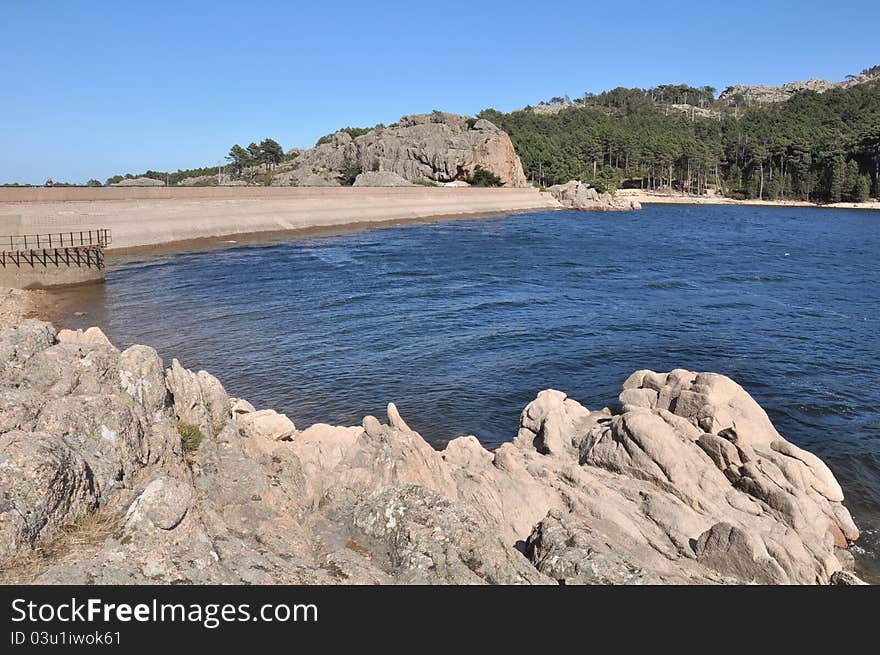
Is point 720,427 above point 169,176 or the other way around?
the other way around

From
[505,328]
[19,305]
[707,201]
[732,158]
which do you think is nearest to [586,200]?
[707,201]

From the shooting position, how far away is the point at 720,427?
54.3 feet

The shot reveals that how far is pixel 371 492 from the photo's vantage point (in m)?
9.74

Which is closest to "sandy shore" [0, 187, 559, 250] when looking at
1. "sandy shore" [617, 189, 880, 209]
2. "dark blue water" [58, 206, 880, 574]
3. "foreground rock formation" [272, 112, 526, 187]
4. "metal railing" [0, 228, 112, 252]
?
"metal railing" [0, 228, 112, 252]

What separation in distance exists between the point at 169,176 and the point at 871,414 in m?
152

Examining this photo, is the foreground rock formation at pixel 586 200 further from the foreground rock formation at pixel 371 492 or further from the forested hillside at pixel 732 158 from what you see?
the foreground rock formation at pixel 371 492

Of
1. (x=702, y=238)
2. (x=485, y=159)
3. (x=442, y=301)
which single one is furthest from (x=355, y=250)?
(x=485, y=159)

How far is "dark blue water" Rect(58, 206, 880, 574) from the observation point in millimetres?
22703

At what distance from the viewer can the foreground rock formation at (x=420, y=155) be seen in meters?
134

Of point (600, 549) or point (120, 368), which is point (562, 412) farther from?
point (120, 368)

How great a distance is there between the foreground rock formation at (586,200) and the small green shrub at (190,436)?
134060 millimetres

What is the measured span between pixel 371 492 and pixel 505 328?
82.2 feet

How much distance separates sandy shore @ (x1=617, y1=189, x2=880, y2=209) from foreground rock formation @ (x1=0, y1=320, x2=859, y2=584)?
157219 mm
